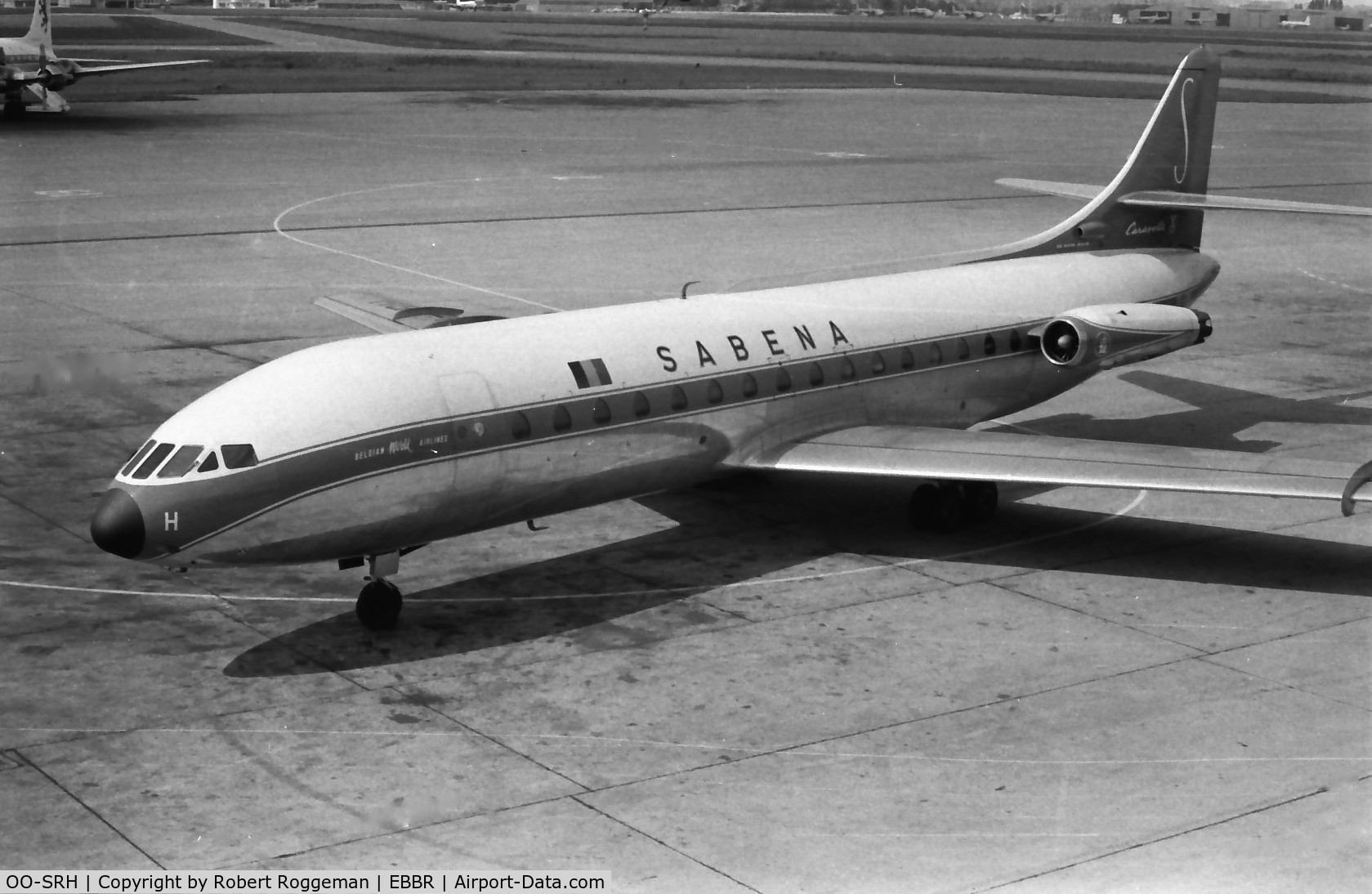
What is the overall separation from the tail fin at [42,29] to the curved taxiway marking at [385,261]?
24.1 meters

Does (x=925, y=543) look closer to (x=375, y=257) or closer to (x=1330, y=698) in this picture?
(x=1330, y=698)

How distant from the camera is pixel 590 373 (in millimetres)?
20438

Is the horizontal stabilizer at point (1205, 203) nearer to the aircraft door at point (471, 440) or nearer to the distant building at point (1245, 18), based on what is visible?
the aircraft door at point (471, 440)

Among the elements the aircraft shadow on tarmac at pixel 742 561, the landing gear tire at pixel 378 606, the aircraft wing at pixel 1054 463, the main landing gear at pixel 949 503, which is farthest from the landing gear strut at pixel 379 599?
the main landing gear at pixel 949 503

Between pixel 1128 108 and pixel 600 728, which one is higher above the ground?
pixel 1128 108

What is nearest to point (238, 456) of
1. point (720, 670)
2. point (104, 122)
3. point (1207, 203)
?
point (720, 670)

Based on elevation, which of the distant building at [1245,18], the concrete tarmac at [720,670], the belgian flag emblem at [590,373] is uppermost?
the distant building at [1245,18]

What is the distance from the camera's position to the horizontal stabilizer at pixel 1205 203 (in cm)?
2617

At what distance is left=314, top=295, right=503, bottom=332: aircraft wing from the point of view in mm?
26672

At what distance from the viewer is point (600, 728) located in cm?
1666

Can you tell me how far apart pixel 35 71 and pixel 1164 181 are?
5412 cm

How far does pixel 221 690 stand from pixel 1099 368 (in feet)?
47.0

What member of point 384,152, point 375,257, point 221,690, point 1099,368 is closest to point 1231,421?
point 1099,368

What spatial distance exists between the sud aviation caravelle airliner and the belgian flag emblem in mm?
22
